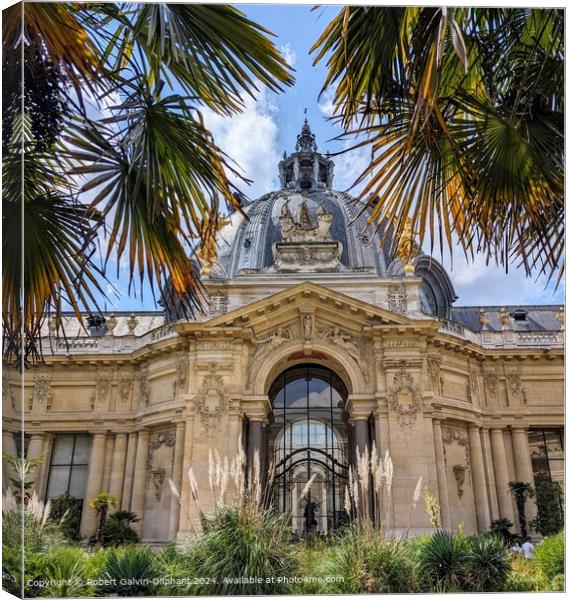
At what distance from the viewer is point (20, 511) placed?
350 inches

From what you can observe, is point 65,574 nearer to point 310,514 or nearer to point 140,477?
point 310,514

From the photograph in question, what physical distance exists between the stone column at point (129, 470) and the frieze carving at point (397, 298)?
11.6 m

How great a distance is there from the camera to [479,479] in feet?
78.1

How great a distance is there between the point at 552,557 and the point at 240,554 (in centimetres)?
472

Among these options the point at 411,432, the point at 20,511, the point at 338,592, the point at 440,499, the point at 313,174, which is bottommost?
the point at 338,592

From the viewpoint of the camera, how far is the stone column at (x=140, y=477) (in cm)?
2322

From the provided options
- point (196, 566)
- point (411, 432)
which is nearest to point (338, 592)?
point (196, 566)

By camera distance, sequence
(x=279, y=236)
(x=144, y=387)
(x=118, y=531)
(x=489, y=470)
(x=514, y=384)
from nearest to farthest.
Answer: (x=118, y=531) < (x=489, y=470) < (x=514, y=384) < (x=144, y=387) < (x=279, y=236)

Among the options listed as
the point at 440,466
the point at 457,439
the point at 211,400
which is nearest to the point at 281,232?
the point at 211,400

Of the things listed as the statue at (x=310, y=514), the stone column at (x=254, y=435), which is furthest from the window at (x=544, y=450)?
the stone column at (x=254, y=435)

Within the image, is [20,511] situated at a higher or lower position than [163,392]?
lower

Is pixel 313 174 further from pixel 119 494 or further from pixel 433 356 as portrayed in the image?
pixel 119 494

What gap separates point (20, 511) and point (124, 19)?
682 cm

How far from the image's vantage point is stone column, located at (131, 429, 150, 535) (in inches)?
914
